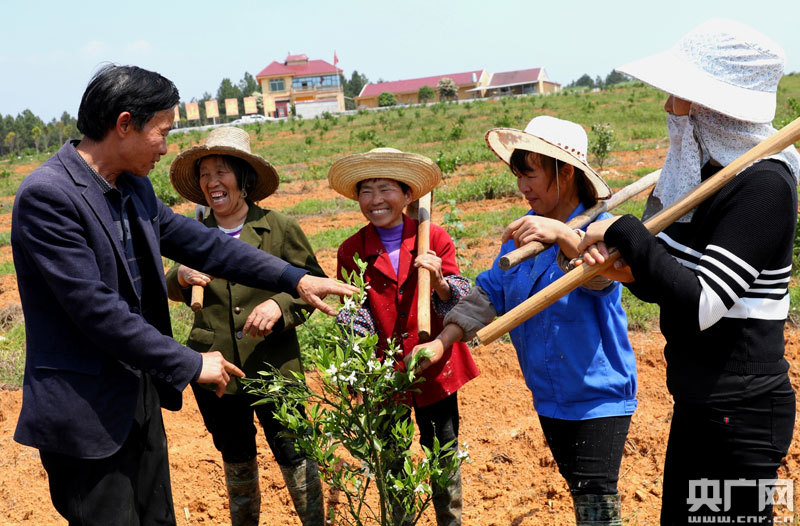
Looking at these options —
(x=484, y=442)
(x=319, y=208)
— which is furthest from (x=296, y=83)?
(x=484, y=442)

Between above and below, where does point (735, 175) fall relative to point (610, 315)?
above

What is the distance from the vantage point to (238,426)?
299 cm

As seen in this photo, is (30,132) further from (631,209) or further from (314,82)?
(631,209)

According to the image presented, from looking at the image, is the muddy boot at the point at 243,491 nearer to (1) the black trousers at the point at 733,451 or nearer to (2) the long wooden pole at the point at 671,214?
(2) the long wooden pole at the point at 671,214

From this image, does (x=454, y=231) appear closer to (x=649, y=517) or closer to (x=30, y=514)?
(x=649, y=517)

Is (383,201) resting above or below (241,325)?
above

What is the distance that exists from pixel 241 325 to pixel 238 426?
0.45 meters

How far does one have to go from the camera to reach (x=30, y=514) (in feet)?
12.0

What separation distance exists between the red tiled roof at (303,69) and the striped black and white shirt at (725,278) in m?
68.1

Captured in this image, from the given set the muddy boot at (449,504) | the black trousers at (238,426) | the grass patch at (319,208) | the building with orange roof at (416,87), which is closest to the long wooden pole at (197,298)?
the black trousers at (238,426)

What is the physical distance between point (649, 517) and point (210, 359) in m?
2.29

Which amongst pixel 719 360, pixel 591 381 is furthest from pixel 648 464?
pixel 719 360

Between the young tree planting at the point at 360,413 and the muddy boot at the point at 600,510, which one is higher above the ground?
the young tree planting at the point at 360,413

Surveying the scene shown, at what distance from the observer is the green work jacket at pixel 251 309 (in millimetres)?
2955
